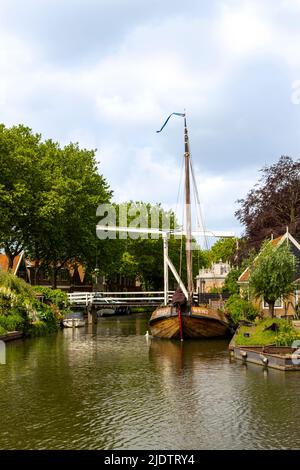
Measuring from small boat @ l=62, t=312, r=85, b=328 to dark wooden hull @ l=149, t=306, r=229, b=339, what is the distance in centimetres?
1362

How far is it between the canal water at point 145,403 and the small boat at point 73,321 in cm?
2092

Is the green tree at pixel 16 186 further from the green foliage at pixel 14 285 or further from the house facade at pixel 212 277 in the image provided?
the house facade at pixel 212 277

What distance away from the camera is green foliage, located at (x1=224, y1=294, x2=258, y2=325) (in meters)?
39.2

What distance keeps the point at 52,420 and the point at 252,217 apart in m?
40.2

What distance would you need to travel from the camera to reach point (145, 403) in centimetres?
1717

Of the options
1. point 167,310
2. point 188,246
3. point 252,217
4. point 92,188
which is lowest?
point 167,310

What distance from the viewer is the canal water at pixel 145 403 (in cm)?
1320

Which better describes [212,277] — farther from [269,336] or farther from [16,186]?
[269,336]

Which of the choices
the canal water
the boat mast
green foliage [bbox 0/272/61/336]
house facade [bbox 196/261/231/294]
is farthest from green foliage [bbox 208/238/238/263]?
the canal water

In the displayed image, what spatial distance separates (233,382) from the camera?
66.5 ft

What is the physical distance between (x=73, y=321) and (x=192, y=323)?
16494 millimetres

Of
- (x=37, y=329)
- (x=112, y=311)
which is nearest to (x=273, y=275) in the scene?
(x=37, y=329)
